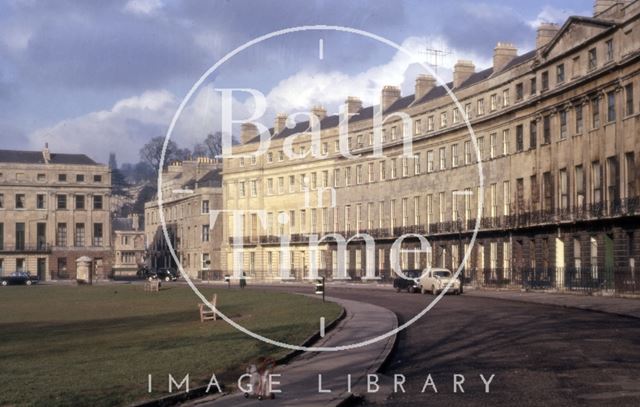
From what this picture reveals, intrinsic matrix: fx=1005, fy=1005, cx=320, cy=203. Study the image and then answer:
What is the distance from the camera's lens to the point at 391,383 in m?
17.2

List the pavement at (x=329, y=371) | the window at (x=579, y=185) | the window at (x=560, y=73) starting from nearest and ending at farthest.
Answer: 1. the pavement at (x=329, y=371)
2. the window at (x=579, y=185)
3. the window at (x=560, y=73)

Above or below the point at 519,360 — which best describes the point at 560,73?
above

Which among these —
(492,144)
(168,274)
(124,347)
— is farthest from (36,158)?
(124,347)

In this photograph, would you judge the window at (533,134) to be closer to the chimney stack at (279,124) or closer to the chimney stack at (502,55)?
the chimney stack at (502,55)

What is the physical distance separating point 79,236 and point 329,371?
11721 cm

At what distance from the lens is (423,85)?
9088 centimetres

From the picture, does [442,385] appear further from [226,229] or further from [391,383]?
[226,229]

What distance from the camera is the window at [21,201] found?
419 feet

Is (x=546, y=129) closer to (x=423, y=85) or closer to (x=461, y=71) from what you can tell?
(x=461, y=71)

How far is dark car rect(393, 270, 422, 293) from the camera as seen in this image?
6197 cm

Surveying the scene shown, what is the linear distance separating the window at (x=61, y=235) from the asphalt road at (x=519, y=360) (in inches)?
4050

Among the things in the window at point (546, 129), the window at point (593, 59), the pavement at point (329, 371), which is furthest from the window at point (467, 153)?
the pavement at point (329, 371)

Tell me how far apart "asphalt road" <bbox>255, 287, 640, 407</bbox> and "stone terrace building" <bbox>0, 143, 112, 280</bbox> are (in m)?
100.0

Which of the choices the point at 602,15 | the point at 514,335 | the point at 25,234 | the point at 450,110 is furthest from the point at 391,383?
the point at 25,234
